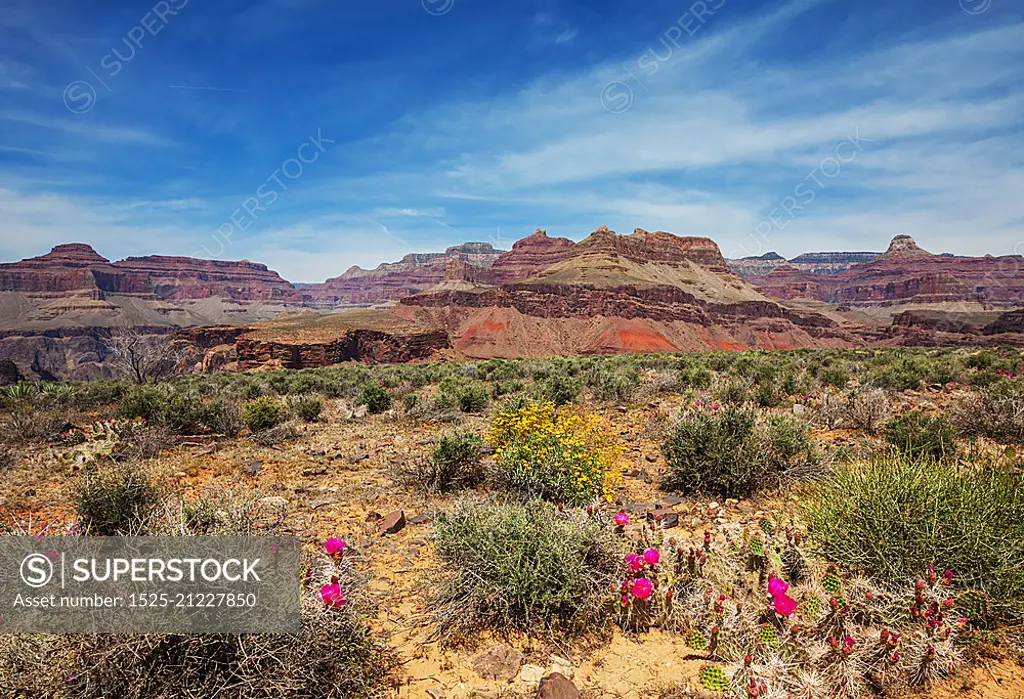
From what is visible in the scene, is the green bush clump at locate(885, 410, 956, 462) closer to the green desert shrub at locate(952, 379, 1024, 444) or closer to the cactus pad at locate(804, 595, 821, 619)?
the green desert shrub at locate(952, 379, 1024, 444)

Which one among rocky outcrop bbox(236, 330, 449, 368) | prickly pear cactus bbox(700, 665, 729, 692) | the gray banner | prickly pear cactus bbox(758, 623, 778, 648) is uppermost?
the gray banner

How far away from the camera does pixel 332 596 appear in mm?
2758

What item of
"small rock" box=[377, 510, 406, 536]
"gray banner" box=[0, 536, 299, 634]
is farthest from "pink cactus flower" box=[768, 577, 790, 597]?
"small rock" box=[377, 510, 406, 536]

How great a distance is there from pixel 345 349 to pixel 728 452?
63.9 meters

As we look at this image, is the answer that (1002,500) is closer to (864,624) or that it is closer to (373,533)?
(864,624)

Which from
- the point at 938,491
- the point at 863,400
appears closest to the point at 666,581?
the point at 938,491

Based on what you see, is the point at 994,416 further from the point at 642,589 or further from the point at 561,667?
the point at 561,667

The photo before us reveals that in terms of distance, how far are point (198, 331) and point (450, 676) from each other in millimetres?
87290

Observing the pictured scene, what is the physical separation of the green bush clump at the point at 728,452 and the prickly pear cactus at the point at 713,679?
3491 millimetres

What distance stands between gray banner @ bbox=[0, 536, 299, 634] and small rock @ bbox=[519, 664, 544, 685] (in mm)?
1570

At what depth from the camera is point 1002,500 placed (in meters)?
3.59

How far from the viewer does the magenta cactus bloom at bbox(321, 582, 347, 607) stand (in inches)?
109

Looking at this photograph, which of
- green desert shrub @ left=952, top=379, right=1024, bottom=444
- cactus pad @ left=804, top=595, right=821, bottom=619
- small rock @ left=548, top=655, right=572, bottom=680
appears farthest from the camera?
green desert shrub @ left=952, top=379, right=1024, bottom=444

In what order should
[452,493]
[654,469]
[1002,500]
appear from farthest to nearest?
[654,469] → [452,493] → [1002,500]
